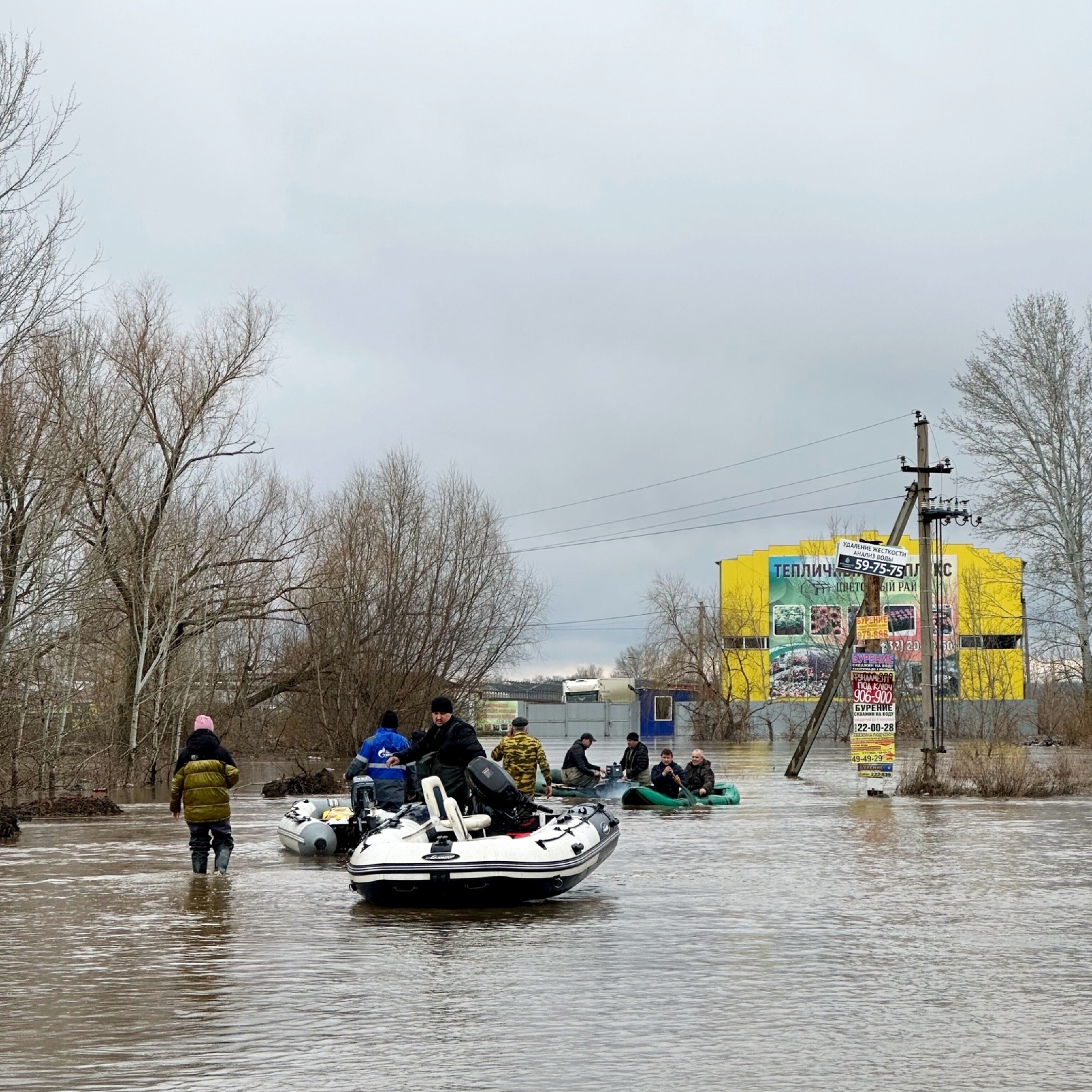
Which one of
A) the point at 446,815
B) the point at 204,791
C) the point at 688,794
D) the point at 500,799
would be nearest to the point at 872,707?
the point at 688,794

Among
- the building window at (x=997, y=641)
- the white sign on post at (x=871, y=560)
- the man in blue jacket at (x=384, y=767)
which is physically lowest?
the man in blue jacket at (x=384, y=767)

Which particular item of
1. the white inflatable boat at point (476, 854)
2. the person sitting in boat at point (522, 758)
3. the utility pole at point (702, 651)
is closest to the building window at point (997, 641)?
the utility pole at point (702, 651)

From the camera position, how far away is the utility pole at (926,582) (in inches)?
1262

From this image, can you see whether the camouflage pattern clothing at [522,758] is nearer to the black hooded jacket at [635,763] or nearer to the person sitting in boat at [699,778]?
the person sitting in boat at [699,778]

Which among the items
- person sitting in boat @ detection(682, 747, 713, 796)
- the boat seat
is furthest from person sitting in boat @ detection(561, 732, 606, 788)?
the boat seat

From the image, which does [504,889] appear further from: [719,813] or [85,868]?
[719,813]

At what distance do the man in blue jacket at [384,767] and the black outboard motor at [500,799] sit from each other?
15.5 feet

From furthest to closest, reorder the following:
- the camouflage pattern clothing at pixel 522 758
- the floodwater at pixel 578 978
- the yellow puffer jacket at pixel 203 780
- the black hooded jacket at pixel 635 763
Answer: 1. the black hooded jacket at pixel 635 763
2. the camouflage pattern clothing at pixel 522 758
3. the yellow puffer jacket at pixel 203 780
4. the floodwater at pixel 578 978

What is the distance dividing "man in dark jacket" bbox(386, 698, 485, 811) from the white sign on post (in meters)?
17.6

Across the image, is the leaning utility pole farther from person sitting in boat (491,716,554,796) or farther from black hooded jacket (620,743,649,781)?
person sitting in boat (491,716,554,796)

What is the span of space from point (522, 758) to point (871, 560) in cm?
1336

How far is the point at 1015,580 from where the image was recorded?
62188mm

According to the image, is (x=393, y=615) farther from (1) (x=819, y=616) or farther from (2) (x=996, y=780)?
(1) (x=819, y=616)

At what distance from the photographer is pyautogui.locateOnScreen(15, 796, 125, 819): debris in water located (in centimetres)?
2773
